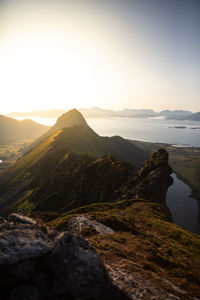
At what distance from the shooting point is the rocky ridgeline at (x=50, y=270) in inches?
464

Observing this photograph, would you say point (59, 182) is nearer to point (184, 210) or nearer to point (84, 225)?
point (84, 225)

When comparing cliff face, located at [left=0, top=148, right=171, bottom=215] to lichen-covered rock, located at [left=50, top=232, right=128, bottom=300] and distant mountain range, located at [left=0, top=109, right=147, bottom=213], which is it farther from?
lichen-covered rock, located at [left=50, top=232, right=128, bottom=300]

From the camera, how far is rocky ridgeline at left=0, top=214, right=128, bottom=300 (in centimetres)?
1179

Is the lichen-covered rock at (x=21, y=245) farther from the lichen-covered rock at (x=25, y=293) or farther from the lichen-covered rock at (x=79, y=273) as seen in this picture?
the lichen-covered rock at (x=25, y=293)

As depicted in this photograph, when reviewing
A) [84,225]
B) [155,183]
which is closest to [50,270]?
[84,225]

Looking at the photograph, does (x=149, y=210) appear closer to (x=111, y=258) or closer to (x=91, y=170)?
(x=111, y=258)

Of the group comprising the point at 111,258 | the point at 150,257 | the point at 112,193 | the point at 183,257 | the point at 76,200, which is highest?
the point at 111,258

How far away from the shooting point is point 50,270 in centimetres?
1320

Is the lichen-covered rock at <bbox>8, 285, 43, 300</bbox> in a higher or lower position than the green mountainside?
higher

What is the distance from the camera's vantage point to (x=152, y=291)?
1521cm

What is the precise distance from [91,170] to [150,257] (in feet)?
282

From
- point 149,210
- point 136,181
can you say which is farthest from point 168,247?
point 136,181

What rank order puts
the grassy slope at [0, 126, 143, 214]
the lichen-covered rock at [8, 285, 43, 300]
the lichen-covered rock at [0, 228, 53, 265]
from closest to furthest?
the lichen-covered rock at [8, 285, 43, 300], the lichen-covered rock at [0, 228, 53, 265], the grassy slope at [0, 126, 143, 214]

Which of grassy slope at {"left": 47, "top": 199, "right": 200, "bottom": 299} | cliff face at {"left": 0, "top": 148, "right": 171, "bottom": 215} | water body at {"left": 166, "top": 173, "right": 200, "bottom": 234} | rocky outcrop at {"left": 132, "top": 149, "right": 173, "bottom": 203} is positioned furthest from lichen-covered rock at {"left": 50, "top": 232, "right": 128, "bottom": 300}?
water body at {"left": 166, "top": 173, "right": 200, "bottom": 234}
